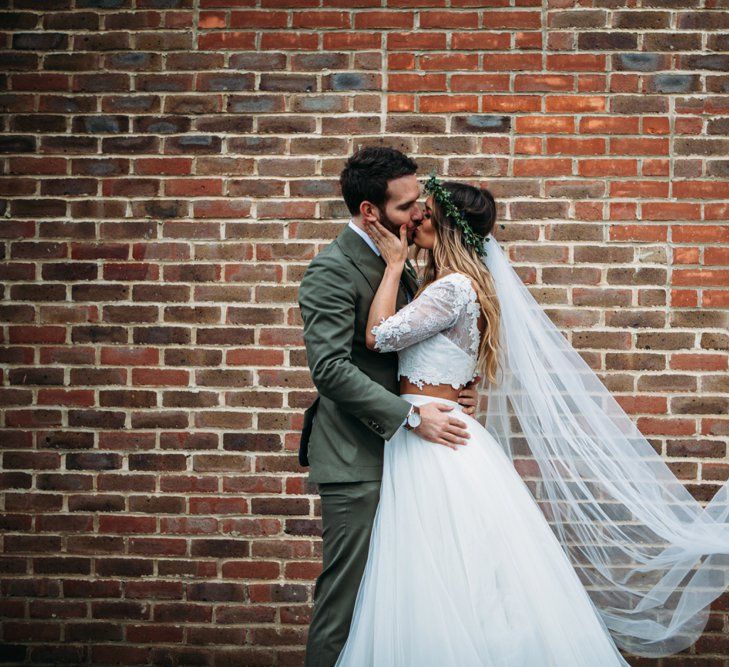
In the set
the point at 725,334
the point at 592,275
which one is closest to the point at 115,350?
the point at 592,275

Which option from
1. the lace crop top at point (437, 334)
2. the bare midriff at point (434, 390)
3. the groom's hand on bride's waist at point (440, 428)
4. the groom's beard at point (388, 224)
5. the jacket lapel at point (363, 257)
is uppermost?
the groom's beard at point (388, 224)

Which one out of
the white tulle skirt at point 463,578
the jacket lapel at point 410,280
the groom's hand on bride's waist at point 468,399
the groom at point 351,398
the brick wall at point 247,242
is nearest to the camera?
the white tulle skirt at point 463,578

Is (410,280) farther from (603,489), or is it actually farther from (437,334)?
(603,489)

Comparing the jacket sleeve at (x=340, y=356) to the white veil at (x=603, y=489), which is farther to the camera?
the white veil at (x=603, y=489)

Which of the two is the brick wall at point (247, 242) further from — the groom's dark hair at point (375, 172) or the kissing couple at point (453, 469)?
the groom's dark hair at point (375, 172)

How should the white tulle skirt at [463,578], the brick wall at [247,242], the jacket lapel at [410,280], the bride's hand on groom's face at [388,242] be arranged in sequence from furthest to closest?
1. the brick wall at [247,242]
2. the jacket lapel at [410,280]
3. the bride's hand on groom's face at [388,242]
4. the white tulle skirt at [463,578]

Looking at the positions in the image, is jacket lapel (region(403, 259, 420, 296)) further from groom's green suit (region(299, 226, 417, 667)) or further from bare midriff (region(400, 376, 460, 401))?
bare midriff (region(400, 376, 460, 401))

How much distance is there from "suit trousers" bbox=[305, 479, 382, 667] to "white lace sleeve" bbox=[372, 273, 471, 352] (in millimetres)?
497

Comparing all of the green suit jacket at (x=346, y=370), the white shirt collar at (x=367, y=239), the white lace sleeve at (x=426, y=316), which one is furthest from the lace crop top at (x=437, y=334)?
the white shirt collar at (x=367, y=239)

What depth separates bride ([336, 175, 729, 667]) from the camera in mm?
2555

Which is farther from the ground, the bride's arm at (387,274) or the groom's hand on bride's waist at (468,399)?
the bride's arm at (387,274)

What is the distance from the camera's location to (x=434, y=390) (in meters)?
2.82

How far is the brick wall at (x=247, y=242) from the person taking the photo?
345 centimetres

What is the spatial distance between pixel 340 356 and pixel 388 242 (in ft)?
1.46
